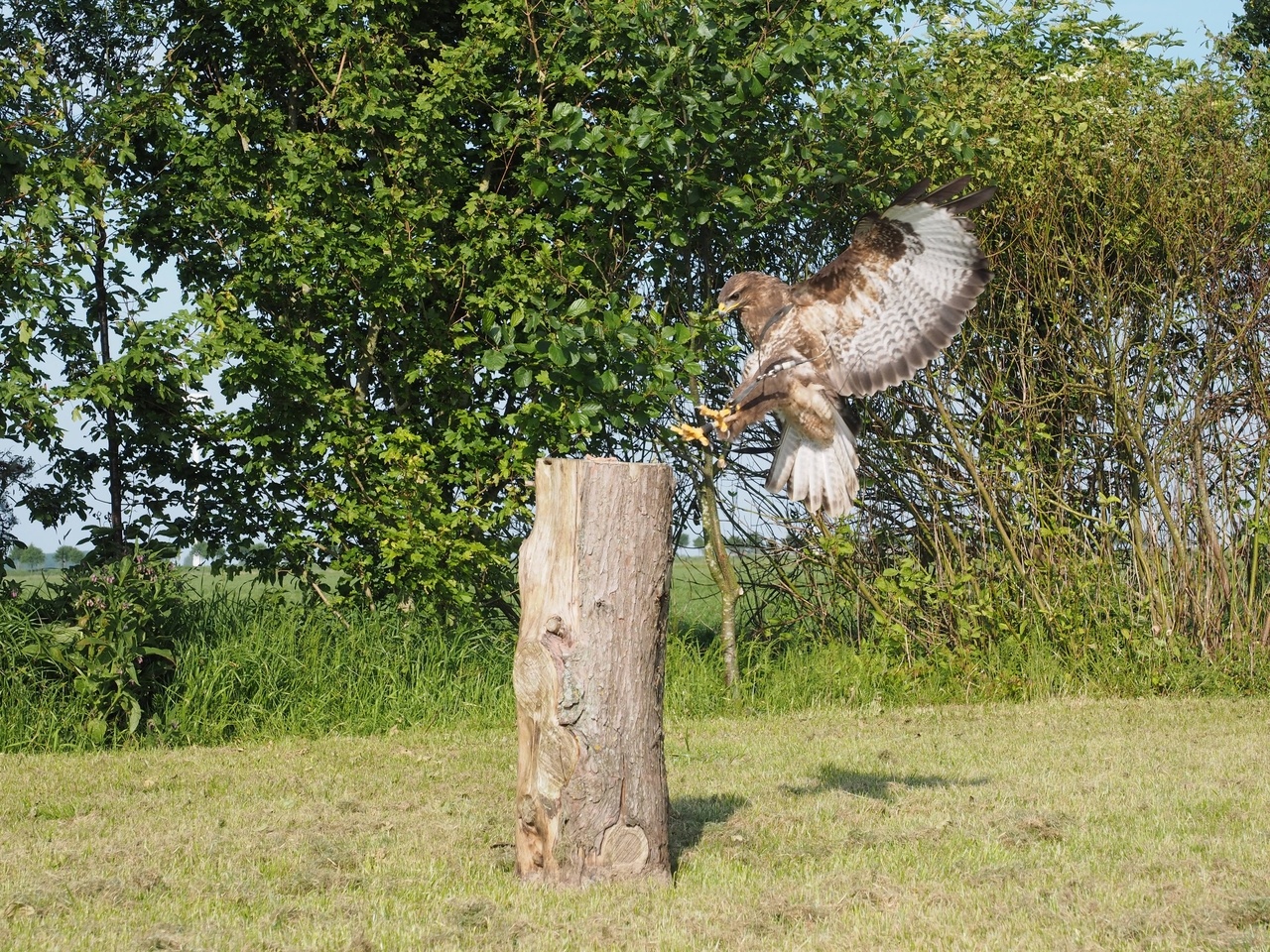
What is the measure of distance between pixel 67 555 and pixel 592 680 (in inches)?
181

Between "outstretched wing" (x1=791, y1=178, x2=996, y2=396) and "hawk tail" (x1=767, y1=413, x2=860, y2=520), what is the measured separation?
0.74 feet

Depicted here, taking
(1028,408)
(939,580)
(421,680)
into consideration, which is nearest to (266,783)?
(421,680)

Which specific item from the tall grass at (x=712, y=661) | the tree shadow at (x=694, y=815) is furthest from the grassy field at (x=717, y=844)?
the tall grass at (x=712, y=661)

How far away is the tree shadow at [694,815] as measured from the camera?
4863 mm

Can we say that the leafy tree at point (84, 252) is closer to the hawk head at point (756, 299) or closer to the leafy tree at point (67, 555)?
the leafy tree at point (67, 555)

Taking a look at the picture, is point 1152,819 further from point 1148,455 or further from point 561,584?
point 1148,455

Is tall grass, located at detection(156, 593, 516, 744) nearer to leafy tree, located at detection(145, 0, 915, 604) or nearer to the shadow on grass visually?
leafy tree, located at detection(145, 0, 915, 604)

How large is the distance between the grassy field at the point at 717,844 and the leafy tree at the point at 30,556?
1476mm

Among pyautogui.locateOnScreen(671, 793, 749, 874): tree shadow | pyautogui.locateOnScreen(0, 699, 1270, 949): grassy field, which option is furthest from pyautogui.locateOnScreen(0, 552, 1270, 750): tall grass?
pyautogui.locateOnScreen(671, 793, 749, 874): tree shadow

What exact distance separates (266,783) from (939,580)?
13.9 ft

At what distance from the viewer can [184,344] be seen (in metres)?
7.07

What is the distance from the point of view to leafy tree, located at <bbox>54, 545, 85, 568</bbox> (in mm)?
7555

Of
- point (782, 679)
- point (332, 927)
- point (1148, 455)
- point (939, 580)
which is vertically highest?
point (1148, 455)

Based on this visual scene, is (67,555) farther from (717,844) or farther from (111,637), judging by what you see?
(717,844)
